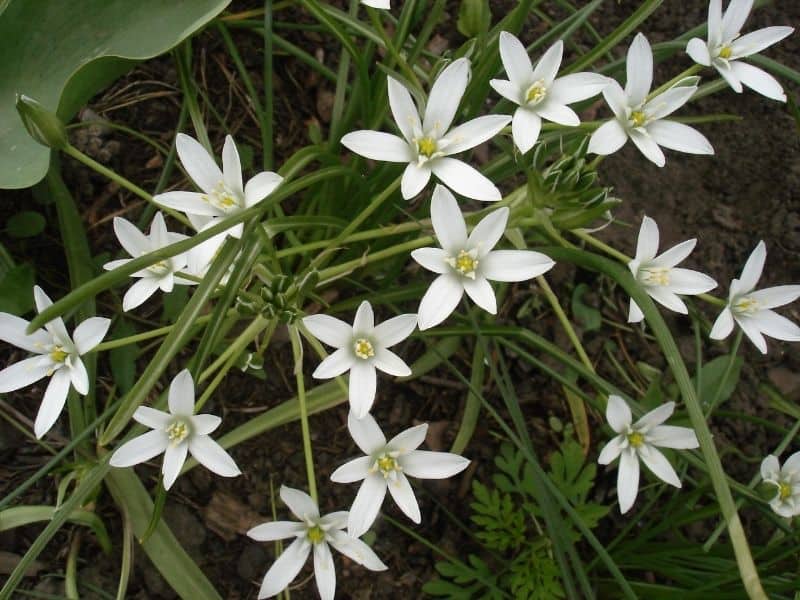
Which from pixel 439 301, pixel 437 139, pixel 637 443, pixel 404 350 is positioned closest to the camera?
pixel 439 301

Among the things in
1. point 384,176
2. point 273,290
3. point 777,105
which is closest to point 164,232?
point 273,290

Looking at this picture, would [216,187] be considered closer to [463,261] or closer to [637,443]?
[463,261]

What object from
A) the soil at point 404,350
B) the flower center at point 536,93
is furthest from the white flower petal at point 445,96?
the soil at point 404,350

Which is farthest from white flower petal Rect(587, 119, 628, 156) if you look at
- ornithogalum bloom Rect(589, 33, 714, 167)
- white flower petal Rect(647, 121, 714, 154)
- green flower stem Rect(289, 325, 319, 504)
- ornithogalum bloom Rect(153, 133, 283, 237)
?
green flower stem Rect(289, 325, 319, 504)

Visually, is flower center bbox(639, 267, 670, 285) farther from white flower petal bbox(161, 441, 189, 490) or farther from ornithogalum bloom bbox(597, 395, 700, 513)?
white flower petal bbox(161, 441, 189, 490)

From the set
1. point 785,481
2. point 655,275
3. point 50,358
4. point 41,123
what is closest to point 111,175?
point 41,123

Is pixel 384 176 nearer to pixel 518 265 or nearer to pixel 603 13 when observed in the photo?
pixel 518 265
